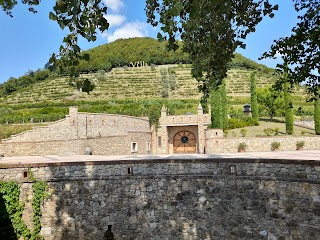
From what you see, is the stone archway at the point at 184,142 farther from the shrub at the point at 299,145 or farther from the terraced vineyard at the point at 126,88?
the terraced vineyard at the point at 126,88

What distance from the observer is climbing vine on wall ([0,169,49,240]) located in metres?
11.2

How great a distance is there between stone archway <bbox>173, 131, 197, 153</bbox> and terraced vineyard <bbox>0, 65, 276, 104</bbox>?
28019 millimetres

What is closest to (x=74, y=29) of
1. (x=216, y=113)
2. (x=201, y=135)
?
(x=201, y=135)

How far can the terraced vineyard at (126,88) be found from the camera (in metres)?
56.2

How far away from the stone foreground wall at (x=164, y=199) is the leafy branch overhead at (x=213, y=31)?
4.88 metres

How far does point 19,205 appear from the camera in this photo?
11.4 meters

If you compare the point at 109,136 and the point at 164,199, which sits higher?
the point at 109,136

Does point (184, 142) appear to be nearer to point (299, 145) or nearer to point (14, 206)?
point (299, 145)

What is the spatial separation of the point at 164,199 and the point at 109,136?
44.9 feet

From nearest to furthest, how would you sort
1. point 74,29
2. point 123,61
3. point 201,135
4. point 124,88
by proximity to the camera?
point 74,29, point 201,135, point 124,88, point 123,61

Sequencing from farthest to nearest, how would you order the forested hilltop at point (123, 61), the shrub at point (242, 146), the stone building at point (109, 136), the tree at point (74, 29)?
1. the forested hilltop at point (123, 61)
2. the shrub at point (242, 146)
3. the stone building at point (109, 136)
4. the tree at point (74, 29)

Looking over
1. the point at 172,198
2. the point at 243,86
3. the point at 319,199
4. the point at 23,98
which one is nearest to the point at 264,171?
the point at 319,199

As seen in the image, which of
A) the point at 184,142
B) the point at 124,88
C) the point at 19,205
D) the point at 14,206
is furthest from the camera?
the point at 124,88

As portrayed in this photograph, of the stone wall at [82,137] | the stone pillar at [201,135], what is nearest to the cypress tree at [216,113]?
the stone pillar at [201,135]
